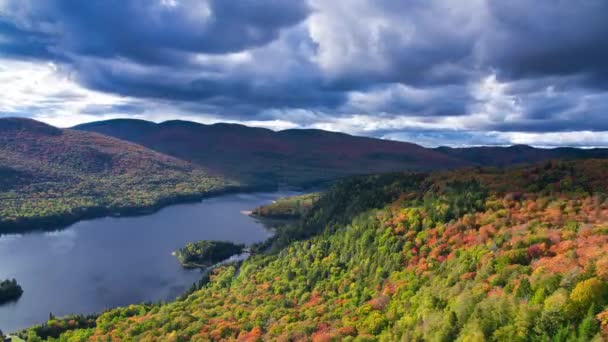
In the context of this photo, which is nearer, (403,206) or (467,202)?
(467,202)

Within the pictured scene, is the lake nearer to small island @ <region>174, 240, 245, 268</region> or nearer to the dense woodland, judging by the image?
small island @ <region>174, 240, 245, 268</region>

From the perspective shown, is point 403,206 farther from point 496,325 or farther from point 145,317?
point 145,317

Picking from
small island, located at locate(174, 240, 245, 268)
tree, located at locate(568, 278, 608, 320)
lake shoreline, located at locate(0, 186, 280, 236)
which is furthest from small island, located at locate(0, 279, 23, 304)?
tree, located at locate(568, 278, 608, 320)

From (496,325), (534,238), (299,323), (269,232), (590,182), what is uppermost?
(590,182)

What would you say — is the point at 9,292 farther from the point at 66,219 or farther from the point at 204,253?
the point at 66,219

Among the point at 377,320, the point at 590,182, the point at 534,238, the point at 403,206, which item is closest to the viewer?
the point at 534,238

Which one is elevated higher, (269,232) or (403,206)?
(403,206)

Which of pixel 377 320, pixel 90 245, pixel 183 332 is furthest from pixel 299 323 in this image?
pixel 90 245

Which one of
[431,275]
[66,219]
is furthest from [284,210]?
[431,275]
